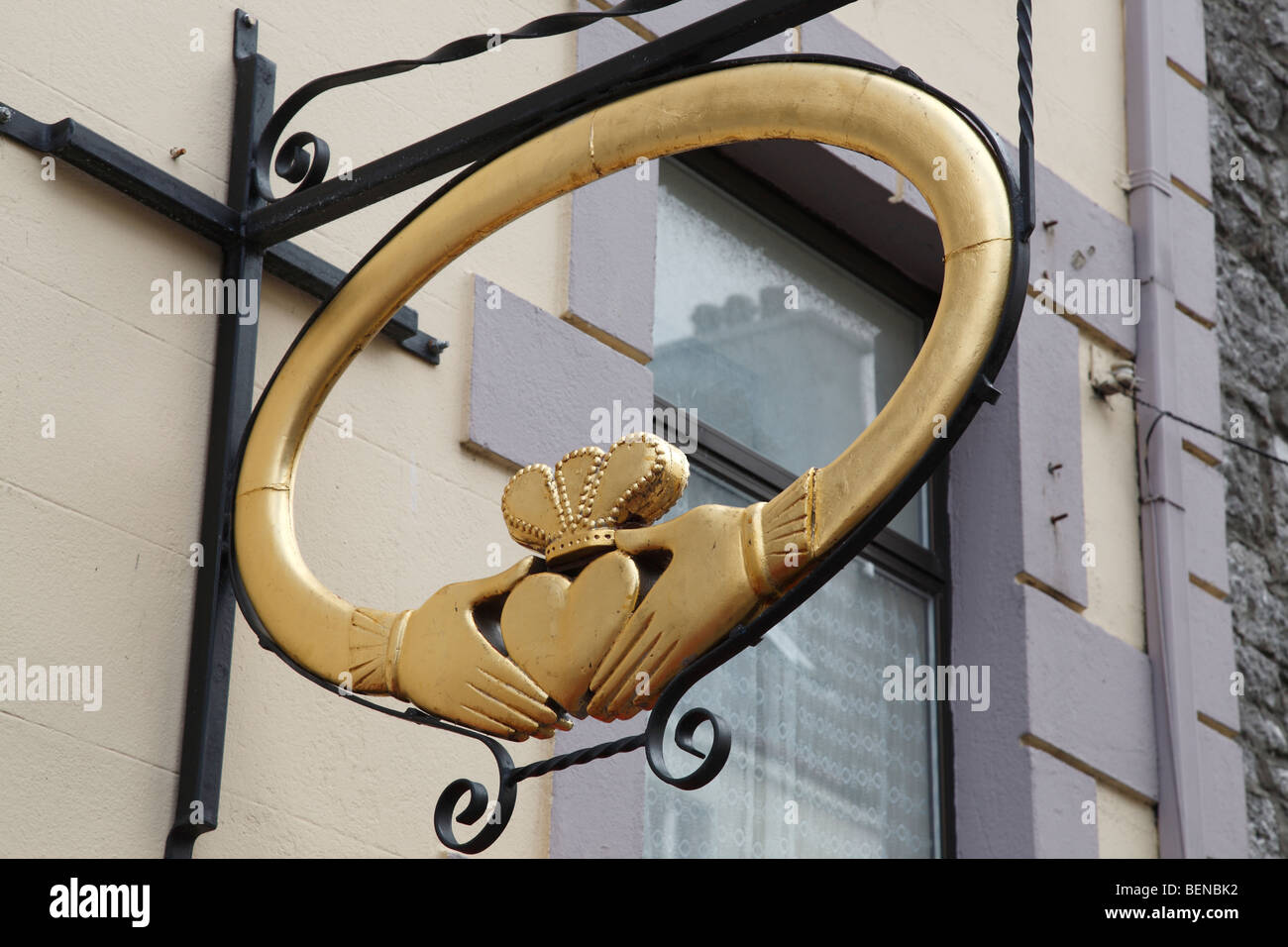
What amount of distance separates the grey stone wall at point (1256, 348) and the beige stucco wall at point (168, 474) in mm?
2577

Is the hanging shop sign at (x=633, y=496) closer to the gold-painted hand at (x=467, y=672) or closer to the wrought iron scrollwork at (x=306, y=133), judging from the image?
the gold-painted hand at (x=467, y=672)

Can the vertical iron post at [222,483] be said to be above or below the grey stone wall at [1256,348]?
below

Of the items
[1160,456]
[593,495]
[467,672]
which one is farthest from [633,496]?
[1160,456]

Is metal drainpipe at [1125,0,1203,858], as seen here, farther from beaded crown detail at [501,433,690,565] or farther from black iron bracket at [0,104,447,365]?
beaded crown detail at [501,433,690,565]

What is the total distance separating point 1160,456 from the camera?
5.43m

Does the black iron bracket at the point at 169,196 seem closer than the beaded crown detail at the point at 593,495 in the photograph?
No

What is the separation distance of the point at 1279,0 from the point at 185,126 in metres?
4.32

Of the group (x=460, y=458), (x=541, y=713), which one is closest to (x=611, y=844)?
(x=460, y=458)

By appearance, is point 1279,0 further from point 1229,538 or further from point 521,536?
point 521,536

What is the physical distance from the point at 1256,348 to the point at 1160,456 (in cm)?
85

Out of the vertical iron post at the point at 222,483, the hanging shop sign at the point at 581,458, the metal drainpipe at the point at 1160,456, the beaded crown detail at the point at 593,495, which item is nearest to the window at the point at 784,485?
the metal drainpipe at the point at 1160,456

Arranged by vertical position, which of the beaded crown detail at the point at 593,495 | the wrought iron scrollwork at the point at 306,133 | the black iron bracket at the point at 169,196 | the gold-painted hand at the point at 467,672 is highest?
the wrought iron scrollwork at the point at 306,133

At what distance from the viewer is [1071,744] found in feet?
16.0

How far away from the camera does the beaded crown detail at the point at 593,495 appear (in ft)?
8.84
